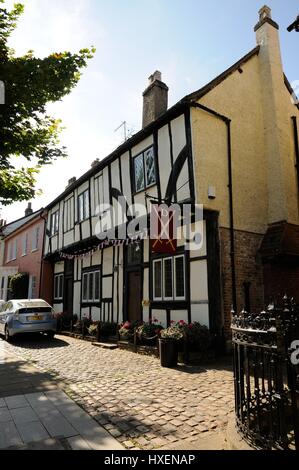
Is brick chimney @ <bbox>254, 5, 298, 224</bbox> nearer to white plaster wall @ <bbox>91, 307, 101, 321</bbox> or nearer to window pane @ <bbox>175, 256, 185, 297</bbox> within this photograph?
window pane @ <bbox>175, 256, 185, 297</bbox>

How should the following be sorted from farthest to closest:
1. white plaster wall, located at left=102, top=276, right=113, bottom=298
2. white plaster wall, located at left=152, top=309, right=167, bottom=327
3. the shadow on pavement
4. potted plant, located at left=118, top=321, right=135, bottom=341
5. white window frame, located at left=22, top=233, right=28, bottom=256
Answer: white window frame, located at left=22, top=233, right=28, bottom=256 < white plaster wall, located at left=102, top=276, right=113, bottom=298 < the shadow on pavement < potted plant, located at left=118, top=321, right=135, bottom=341 < white plaster wall, located at left=152, top=309, right=167, bottom=327

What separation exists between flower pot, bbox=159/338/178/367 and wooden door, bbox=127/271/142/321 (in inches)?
155

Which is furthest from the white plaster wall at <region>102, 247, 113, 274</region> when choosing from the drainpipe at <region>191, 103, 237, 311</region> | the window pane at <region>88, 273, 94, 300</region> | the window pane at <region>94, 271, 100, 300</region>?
the drainpipe at <region>191, 103, 237, 311</region>

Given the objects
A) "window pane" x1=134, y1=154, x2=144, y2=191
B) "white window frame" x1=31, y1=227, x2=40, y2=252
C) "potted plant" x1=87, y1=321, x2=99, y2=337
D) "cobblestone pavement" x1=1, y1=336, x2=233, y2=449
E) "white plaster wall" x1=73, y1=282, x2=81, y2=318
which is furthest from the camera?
"white window frame" x1=31, y1=227, x2=40, y2=252

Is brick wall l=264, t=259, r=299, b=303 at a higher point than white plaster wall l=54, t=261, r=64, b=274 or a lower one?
lower

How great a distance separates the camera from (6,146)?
29.3 feet

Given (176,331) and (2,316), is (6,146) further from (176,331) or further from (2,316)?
(2,316)

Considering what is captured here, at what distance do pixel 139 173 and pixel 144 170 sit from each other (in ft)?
1.40

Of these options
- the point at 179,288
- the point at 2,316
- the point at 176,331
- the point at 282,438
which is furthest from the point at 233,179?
the point at 2,316

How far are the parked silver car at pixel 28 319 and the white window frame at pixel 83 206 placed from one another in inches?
177

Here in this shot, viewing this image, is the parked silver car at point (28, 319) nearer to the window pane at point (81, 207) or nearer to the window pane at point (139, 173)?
the window pane at point (81, 207)

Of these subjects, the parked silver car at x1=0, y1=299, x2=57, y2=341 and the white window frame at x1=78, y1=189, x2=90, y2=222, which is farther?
the white window frame at x1=78, y1=189, x2=90, y2=222

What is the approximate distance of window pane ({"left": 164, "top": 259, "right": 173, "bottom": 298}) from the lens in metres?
10.8
